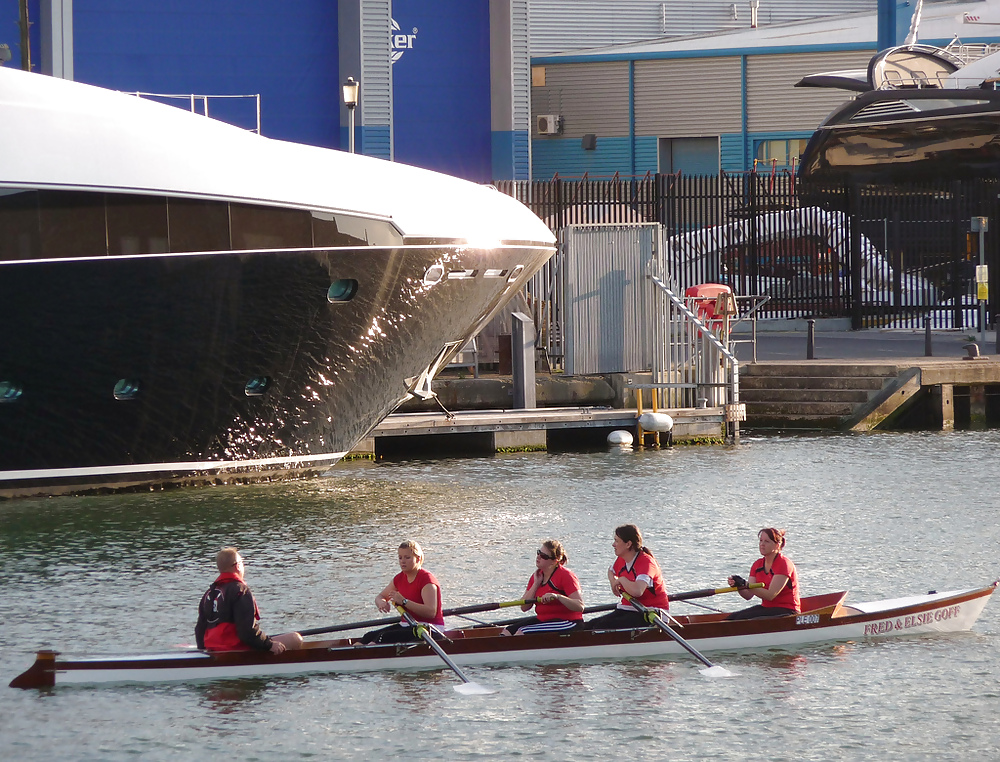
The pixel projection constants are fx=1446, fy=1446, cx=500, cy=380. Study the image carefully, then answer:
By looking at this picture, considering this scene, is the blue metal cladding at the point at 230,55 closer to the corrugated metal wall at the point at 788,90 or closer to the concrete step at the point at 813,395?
the corrugated metal wall at the point at 788,90

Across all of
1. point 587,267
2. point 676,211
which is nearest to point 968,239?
point 676,211

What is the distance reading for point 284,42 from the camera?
116ft

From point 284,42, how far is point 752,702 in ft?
97.2

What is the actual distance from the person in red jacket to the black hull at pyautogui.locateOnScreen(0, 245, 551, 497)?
551cm

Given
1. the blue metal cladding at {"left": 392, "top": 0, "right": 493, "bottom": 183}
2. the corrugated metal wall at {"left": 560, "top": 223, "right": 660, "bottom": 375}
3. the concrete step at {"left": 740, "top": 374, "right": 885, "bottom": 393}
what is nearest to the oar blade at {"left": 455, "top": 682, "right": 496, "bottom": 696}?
the corrugated metal wall at {"left": 560, "top": 223, "right": 660, "bottom": 375}

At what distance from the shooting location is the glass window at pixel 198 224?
13461 millimetres

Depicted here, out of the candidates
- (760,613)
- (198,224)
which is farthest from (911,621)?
(198,224)

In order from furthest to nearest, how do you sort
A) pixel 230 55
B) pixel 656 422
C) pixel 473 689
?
pixel 230 55 → pixel 656 422 → pixel 473 689

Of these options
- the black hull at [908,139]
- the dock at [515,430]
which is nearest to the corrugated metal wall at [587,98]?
the black hull at [908,139]

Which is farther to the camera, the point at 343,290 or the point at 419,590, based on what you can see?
the point at 343,290

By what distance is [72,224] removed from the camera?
1311 cm

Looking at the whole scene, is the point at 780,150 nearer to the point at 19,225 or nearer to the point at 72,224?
the point at 72,224

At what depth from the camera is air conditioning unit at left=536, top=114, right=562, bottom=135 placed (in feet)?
151

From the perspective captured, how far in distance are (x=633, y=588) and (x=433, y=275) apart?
636cm
